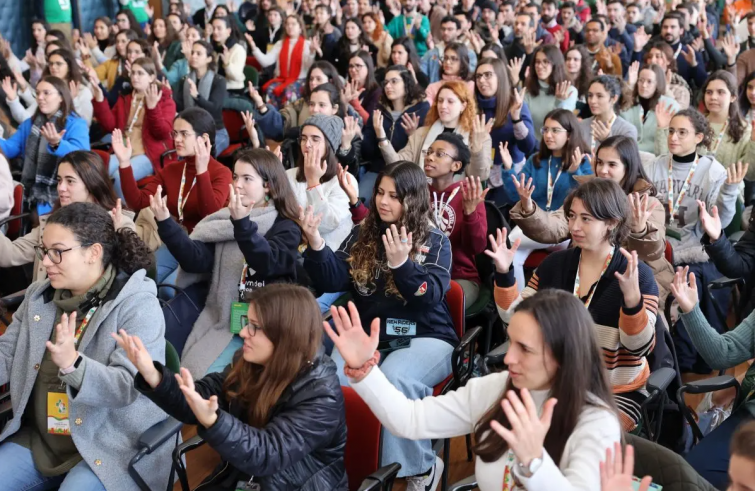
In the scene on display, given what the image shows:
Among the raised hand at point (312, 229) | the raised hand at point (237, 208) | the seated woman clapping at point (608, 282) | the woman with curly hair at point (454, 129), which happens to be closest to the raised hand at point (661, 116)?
the woman with curly hair at point (454, 129)

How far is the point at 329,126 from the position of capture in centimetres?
390

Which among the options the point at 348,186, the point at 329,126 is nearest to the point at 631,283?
the point at 348,186

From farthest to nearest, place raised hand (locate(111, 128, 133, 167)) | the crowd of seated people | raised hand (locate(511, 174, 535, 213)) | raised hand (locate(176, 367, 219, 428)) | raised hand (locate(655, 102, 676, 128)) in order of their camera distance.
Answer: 1. raised hand (locate(655, 102, 676, 128))
2. raised hand (locate(111, 128, 133, 167))
3. raised hand (locate(511, 174, 535, 213))
4. the crowd of seated people
5. raised hand (locate(176, 367, 219, 428))

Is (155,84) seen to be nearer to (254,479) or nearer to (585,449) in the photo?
(254,479)

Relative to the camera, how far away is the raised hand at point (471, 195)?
3.24 metres

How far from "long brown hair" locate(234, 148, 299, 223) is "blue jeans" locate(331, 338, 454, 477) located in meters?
0.68

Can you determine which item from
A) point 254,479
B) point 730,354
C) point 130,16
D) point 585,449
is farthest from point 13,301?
point 130,16

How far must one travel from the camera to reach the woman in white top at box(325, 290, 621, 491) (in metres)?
1.45

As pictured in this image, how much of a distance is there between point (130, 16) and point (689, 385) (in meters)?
7.51

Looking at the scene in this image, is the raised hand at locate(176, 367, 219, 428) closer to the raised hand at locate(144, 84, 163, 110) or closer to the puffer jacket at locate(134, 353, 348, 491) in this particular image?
the puffer jacket at locate(134, 353, 348, 491)

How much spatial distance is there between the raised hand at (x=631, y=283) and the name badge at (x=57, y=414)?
1.69 m

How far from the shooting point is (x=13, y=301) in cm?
293

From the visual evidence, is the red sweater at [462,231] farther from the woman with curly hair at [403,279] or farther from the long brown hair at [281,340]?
the long brown hair at [281,340]

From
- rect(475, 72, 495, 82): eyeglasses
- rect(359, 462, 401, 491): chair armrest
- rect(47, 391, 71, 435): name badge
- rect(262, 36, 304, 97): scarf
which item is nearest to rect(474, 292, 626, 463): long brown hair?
rect(359, 462, 401, 491): chair armrest
